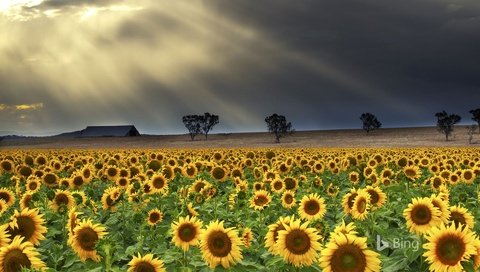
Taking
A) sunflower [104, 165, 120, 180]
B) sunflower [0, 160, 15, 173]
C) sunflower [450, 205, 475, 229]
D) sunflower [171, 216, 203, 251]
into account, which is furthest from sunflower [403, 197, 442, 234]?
sunflower [0, 160, 15, 173]

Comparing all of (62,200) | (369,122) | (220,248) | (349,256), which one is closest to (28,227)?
(220,248)

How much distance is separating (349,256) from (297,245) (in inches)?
33.8

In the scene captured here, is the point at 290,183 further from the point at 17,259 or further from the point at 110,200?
the point at 17,259

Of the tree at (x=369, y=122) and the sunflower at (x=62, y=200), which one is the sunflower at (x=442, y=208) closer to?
the sunflower at (x=62, y=200)

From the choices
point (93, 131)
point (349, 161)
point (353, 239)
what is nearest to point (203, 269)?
point (353, 239)

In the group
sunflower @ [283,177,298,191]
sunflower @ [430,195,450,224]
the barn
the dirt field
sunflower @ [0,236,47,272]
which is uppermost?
the barn

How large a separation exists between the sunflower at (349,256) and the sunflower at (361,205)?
12.1 ft

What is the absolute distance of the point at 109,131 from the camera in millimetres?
184500

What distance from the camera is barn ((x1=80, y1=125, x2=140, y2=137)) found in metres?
182

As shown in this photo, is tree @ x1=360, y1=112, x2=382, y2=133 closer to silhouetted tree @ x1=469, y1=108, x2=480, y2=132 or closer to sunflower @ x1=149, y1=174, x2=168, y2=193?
silhouetted tree @ x1=469, y1=108, x2=480, y2=132

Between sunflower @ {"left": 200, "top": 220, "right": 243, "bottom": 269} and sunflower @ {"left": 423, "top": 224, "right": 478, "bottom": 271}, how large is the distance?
2118mm

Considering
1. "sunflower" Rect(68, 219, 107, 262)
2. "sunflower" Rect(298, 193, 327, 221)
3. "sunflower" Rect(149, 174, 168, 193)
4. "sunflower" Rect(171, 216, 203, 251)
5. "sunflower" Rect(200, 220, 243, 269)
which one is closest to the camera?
"sunflower" Rect(200, 220, 243, 269)

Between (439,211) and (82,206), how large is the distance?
298 inches

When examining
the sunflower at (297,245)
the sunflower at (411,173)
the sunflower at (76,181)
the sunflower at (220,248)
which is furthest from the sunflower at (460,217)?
the sunflower at (76,181)
